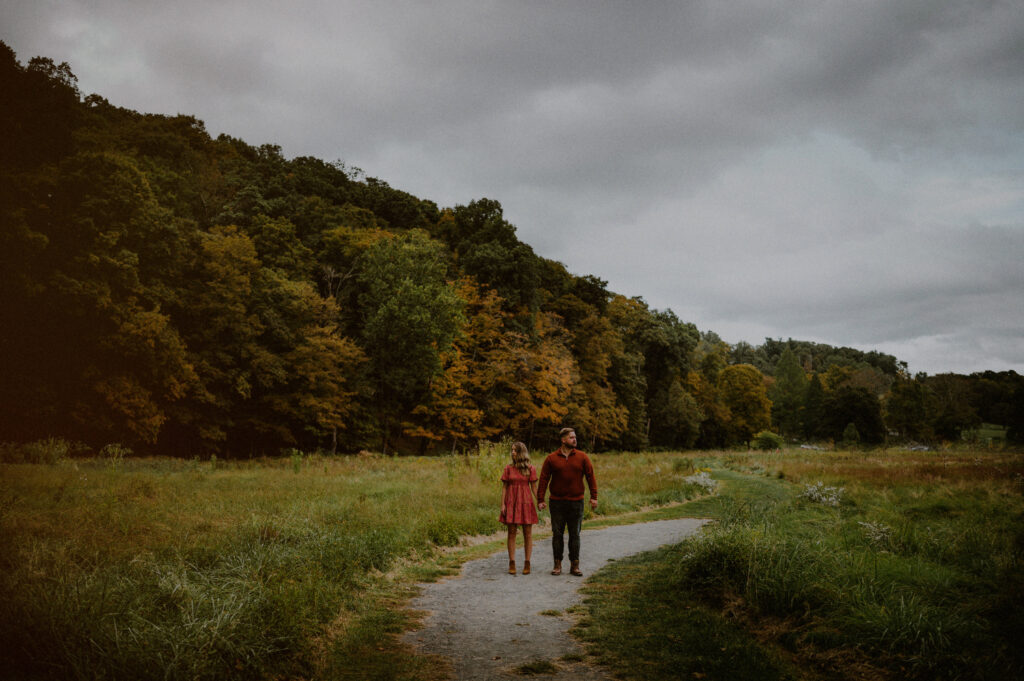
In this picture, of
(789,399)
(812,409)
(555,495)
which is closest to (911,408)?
(812,409)

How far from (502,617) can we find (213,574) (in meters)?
3.37

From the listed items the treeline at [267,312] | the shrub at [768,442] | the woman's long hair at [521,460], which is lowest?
the shrub at [768,442]

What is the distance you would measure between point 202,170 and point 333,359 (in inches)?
785

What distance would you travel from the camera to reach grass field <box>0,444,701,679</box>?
396cm

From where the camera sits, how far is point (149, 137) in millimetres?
35312

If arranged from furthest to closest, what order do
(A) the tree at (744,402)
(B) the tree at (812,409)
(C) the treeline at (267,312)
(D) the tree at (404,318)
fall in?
1. (B) the tree at (812,409)
2. (A) the tree at (744,402)
3. (D) the tree at (404,318)
4. (C) the treeline at (267,312)

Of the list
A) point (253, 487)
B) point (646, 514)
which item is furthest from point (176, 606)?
point (646, 514)

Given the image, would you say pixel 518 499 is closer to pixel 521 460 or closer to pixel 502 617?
pixel 521 460

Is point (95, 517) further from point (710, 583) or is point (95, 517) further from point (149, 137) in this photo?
point (149, 137)

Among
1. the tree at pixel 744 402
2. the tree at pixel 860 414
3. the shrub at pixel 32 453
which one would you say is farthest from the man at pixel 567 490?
the tree at pixel 860 414

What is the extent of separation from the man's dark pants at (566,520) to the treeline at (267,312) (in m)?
21.2

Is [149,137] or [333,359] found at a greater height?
[149,137]

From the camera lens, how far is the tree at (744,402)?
7619 cm

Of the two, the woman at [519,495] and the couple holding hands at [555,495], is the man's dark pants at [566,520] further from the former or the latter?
the woman at [519,495]
